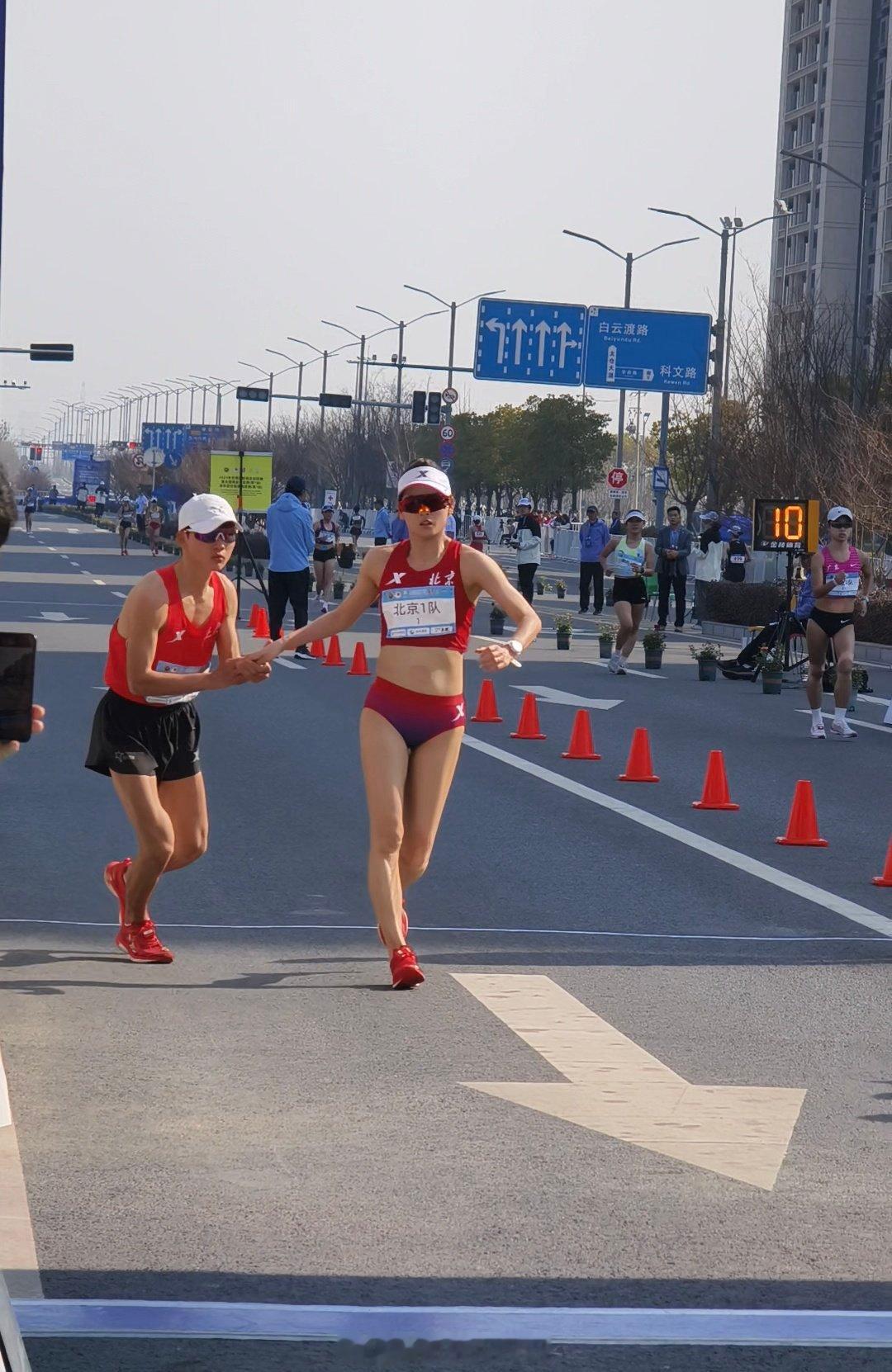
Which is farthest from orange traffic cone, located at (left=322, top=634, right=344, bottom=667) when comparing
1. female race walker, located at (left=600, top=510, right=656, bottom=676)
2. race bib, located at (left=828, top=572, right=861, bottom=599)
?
race bib, located at (left=828, top=572, right=861, bottom=599)

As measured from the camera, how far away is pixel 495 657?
7902mm

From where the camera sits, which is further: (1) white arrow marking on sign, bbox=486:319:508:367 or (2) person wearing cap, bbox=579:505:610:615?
(1) white arrow marking on sign, bbox=486:319:508:367

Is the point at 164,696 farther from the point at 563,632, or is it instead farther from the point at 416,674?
the point at 563,632

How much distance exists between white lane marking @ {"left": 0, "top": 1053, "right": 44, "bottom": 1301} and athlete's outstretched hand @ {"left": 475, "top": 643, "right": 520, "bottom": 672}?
8.49ft

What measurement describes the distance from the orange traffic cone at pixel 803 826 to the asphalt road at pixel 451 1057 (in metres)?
0.13

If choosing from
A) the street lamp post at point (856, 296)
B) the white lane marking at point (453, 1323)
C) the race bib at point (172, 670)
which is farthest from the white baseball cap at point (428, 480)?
the street lamp post at point (856, 296)

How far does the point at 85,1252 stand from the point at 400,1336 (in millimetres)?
890

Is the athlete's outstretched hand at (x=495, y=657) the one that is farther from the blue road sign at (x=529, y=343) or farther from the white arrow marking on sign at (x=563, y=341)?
the white arrow marking on sign at (x=563, y=341)

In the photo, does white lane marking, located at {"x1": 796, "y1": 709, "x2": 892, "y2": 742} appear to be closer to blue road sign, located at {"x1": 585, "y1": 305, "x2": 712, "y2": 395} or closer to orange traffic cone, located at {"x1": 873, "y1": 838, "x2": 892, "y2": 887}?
orange traffic cone, located at {"x1": 873, "y1": 838, "x2": 892, "y2": 887}

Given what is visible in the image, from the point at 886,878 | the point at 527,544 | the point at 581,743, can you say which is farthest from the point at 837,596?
the point at 527,544

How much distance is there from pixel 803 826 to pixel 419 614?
466 cm

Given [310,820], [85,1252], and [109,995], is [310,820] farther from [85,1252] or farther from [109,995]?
[85,1252]

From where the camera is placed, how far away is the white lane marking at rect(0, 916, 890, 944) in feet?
29.9

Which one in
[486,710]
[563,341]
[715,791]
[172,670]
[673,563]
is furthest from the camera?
[563,341]
